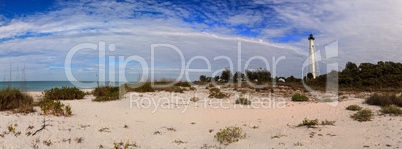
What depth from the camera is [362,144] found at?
4.38 metres

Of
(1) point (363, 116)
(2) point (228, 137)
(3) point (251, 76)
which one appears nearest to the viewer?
(2) point (228, 137)

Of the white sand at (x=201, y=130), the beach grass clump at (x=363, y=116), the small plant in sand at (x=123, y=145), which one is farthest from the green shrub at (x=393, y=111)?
the small plant in sand at (x=123, y=145)

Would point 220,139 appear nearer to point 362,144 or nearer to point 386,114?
point 362,144

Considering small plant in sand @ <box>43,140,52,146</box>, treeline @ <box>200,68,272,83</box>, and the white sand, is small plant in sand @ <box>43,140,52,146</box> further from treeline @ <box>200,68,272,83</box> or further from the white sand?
treeline @ <box>200,68,272,83</box>

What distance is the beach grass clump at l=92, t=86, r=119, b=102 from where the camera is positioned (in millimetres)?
10597

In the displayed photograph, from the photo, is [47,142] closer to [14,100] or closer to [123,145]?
[123,145]

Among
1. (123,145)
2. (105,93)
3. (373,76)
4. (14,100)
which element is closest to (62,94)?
(105,93)

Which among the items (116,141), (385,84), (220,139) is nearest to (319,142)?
(220,139)

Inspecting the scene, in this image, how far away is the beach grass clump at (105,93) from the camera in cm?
1060

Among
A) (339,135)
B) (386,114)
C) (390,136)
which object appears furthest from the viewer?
(386,114)

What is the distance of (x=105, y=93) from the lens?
1162 centimetres

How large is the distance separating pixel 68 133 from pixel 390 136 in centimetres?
660

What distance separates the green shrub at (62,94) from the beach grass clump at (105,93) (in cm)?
90

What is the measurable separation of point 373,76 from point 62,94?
21.9m
